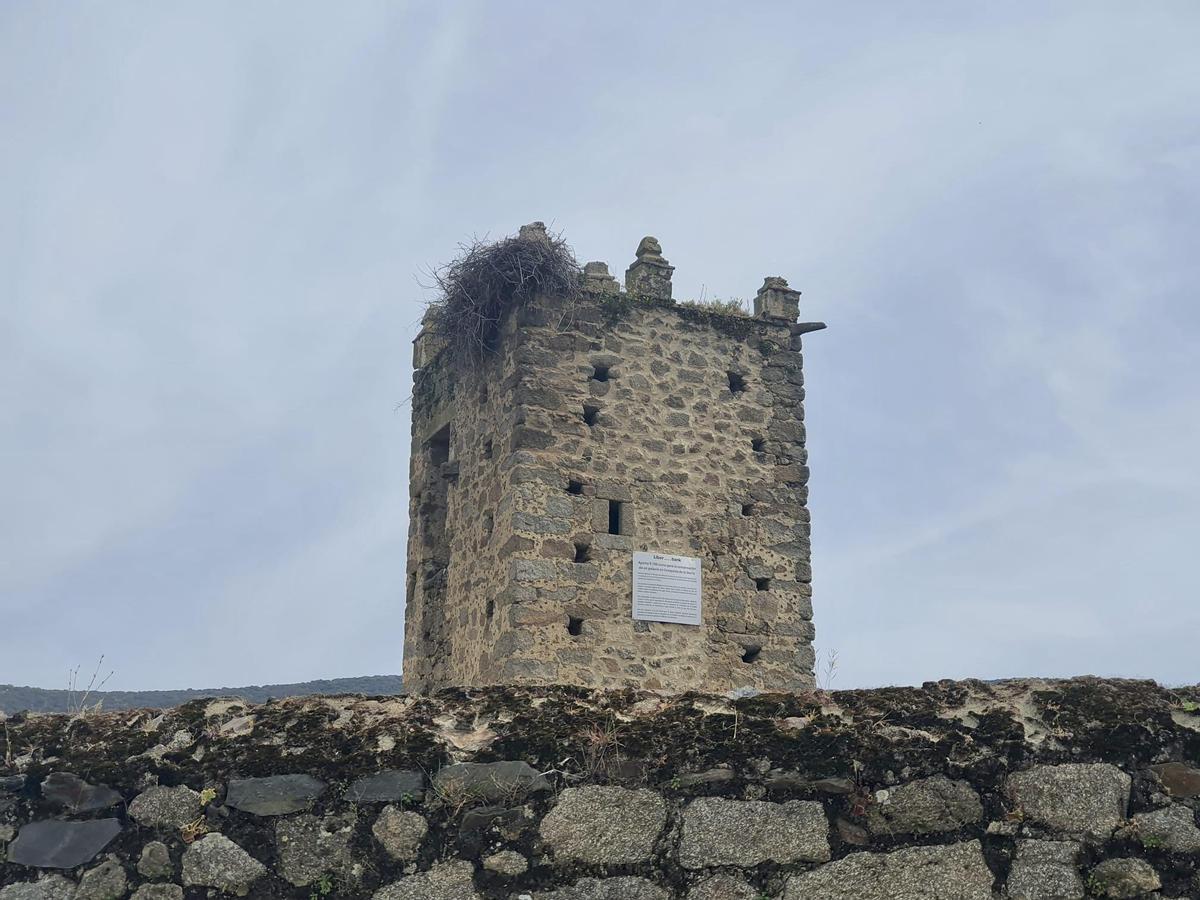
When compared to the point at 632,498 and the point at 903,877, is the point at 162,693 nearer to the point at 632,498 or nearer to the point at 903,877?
the point at 632,498

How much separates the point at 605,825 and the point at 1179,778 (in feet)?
7.03

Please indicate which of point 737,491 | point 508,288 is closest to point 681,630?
point 737,491

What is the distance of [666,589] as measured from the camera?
12.5 metres

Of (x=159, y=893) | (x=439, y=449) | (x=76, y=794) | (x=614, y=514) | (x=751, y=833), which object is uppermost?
(x=439, y=449)

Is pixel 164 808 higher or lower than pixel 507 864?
higher

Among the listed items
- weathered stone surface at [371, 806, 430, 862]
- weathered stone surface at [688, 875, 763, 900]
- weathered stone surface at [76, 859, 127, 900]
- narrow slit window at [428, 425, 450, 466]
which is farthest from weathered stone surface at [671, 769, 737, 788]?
narrow slit window at [428, 425, 450, 466]

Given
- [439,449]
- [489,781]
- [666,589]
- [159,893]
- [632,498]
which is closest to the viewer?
[159,893]

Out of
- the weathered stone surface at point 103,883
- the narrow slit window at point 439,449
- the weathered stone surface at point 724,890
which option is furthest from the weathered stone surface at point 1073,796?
the narrow slit window at point 439,449

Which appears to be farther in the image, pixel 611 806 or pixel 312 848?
pixel 611 806

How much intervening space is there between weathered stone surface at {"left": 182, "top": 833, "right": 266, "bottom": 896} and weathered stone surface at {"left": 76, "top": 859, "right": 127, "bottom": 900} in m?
0.24

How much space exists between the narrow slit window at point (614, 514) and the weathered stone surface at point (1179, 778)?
24.5 feet

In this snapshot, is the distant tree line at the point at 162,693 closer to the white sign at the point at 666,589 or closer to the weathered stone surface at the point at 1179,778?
the white sign at the point at 666,589

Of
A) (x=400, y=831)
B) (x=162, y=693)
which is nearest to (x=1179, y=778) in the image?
(x=400, y=831)

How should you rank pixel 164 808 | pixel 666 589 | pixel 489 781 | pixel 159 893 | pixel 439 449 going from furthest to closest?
1. pixel 439 449
2. pixel 666 589
3. pixel 489 781
4. pixel 164 808
5. pixel 159 893
